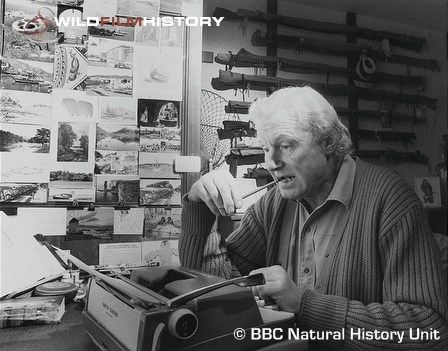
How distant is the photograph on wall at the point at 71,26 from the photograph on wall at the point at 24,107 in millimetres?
229

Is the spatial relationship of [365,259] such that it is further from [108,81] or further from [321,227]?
[108,81]

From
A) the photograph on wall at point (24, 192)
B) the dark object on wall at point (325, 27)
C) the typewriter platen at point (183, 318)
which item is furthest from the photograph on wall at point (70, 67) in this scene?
the dark object on wall at point (325, 27)

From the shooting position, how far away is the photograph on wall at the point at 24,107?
1354 millimetres

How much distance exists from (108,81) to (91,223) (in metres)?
0.54

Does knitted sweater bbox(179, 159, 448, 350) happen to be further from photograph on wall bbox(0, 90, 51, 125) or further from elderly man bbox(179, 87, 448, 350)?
photograph on wall bbox(0, 90, 51, 125)

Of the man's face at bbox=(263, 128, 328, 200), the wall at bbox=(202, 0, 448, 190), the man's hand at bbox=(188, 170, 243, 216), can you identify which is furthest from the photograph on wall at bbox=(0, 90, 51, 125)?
the wall at bbox=(202, 0, 448, 190)

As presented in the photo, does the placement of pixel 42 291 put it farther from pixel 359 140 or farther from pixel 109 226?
pixel 359 140

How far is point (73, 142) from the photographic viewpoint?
1.42 m

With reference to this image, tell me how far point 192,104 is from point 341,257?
0.84 metres

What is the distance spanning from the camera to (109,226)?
1.47 m

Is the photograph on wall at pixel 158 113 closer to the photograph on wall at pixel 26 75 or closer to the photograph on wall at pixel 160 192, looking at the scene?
the photograph on wall at pixel 160 192

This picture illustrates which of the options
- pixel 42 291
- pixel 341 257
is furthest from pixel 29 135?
pixel 341 257

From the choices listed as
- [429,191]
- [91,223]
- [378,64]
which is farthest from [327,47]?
[91,223]

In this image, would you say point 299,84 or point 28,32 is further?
point 299,84
